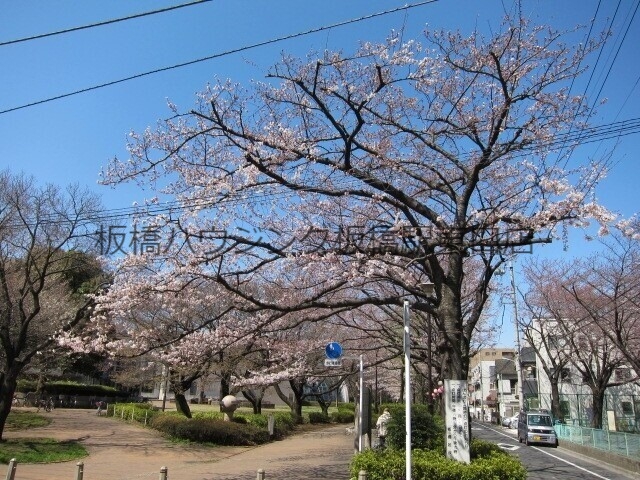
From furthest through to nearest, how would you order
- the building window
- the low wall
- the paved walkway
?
the building window → the low wall → the paved walkway

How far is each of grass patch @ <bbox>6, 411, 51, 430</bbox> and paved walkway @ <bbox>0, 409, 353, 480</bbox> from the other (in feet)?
2.10

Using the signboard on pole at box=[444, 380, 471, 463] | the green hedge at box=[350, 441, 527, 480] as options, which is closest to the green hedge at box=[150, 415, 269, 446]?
the green hedge at box=[350, 441, 527, 480]

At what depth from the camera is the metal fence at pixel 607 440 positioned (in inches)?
723

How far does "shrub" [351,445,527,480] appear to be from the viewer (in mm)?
9344

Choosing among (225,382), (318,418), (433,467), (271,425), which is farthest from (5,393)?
(318,418)

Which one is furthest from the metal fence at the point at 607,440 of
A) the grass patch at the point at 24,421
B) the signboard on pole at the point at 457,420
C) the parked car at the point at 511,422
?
the grass patch at the point at 24,421

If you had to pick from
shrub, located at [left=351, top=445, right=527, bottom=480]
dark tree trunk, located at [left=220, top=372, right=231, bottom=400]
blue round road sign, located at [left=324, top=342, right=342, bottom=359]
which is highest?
blue round road sign, located at [left=324, top=342, right=342, bottom=359]

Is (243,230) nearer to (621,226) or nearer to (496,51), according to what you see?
(496,51)

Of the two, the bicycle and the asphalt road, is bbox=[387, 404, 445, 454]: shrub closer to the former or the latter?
the asphalt road

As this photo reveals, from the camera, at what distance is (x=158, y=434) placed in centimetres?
2427

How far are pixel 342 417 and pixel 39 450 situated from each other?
109 ft

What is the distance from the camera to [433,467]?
9391mm

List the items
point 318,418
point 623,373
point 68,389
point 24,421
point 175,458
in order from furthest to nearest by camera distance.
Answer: point 68,389, point 318,418, point 623,373, point 24,421, point 175,458

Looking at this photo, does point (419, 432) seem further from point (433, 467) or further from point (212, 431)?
point (212, 431)
